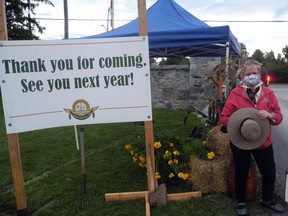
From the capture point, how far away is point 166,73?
11445mm

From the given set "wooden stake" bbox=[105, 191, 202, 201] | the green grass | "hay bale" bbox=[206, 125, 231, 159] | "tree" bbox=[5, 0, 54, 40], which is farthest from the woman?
"tree" bbox=[5, 0, 54, 40]

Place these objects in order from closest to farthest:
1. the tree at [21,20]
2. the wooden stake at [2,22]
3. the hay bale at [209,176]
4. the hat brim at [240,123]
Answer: the wooden stake at [2,22] → the hat brim at [240,123] → the hay bale at [209,176] → the tree at [21,20]

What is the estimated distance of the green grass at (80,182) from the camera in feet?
10.8

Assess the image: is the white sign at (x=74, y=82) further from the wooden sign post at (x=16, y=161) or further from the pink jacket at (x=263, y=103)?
the pink jacket at (x=263, y=103)

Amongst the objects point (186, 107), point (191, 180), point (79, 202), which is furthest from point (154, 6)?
point (186, 107)

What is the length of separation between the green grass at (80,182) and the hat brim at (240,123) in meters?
0.80

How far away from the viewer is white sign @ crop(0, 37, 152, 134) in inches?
115

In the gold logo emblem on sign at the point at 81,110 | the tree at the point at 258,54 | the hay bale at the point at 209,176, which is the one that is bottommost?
the hay bale at the point at 209,176

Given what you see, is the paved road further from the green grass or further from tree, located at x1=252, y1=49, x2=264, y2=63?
tree, located at x1=252, y1=49, x2=264, y2=63

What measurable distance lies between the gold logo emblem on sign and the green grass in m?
1.06

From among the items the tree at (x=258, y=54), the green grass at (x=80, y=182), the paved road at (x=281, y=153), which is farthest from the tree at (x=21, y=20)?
the tree at (x=258, y=54)

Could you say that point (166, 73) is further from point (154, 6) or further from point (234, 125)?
point (234, 125)

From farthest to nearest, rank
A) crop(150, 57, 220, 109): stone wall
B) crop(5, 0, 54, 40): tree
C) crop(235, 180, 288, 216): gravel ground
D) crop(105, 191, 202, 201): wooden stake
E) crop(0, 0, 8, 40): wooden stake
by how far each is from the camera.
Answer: crop(5, 0, 54, 40): tree < crop(150, 57, 220, 109): stone wall < crop(105, 191, 202, 201): wooden stake < crop(235, 180, 288, 216): gravel ground < crop(0, 0, 8, 40): wooden stake

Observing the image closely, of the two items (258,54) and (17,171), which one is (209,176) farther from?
(258,54)
